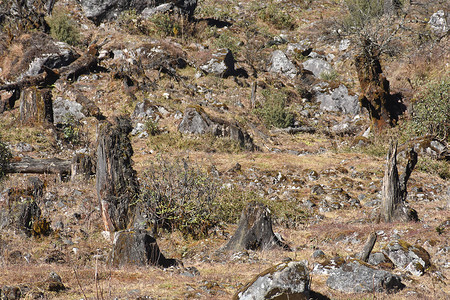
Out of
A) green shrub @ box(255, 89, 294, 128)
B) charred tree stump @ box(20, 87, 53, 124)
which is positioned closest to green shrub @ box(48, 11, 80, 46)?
charred tree stump @ box(20, 87, 53, 124)

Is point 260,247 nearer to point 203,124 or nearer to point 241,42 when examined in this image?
point 203,124

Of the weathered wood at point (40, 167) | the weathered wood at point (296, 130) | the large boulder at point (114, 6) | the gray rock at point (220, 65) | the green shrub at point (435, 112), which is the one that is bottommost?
the weathered wood at point (40, 167)

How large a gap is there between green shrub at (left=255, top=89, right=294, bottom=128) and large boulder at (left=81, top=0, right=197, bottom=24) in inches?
555

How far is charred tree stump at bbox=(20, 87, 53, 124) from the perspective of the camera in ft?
63.8

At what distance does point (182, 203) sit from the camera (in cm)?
1138

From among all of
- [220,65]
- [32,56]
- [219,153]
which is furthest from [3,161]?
[220,65]

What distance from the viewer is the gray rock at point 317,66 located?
30.7m

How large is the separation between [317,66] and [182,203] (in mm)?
23062

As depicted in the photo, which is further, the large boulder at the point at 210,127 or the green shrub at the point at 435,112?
the large boulder at the point at 210,127

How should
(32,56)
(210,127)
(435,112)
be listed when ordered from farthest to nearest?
(32,56) → (210,127) → (435,112)

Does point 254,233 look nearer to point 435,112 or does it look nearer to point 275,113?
point 435,112

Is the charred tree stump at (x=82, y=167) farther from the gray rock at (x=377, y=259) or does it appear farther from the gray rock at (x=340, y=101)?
the gray rock at (x=340, y=101)

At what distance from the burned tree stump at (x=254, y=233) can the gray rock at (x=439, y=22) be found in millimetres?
28315

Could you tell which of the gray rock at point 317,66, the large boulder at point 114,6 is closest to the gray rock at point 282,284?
the gray rock at point 317,66
